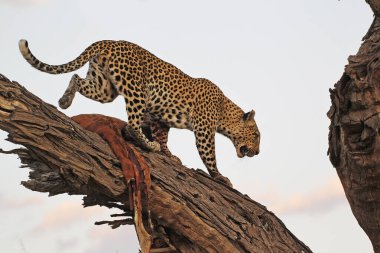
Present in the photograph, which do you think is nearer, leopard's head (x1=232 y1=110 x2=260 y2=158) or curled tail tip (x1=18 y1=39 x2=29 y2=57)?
curled tail tip (x1=18 y1=39 x2=29 y2=57)

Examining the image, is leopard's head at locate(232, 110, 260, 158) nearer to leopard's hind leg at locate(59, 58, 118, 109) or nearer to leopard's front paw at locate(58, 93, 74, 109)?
leopard's hind leg at locate(59, 58, 118, 109)

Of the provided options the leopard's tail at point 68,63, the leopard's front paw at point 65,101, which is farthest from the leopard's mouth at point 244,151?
the leopard's front paw at point 65,101

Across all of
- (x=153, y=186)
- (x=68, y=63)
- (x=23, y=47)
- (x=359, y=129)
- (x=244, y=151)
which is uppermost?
(x=244, y=151)

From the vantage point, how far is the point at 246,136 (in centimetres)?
1080

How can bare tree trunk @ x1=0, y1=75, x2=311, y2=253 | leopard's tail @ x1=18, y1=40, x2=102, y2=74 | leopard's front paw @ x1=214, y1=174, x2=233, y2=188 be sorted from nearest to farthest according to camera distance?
1. bare tree trunk @ x1=0, y1=75, x2=311, y2=253
2. leopard's tail @ x1=18, y1=40, x2=102, y2=74
3. leopard's front paw @ x1=214, y1=174, x2=233, y2=188

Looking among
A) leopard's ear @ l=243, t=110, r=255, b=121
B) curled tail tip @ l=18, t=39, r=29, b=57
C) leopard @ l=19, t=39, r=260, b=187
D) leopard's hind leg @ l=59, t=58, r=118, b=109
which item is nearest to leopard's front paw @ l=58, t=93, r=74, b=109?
leopard @ l=19, t=39, r=260, b=187

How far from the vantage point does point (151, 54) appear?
9.59m

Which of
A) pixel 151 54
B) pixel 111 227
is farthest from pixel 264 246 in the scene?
pixel 151 54

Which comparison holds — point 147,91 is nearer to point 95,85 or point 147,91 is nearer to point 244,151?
point 95,85

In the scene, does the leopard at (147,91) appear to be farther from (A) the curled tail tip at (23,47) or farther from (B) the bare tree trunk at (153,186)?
(B) the bare tree trunk at (153,186)

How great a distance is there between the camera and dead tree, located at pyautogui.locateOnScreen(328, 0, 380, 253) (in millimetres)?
5914

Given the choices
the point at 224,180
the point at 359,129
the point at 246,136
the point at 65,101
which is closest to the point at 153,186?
the point at 224,180

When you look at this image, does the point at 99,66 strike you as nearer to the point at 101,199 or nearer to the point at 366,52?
the point at 101,199

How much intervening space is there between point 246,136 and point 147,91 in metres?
2.38
